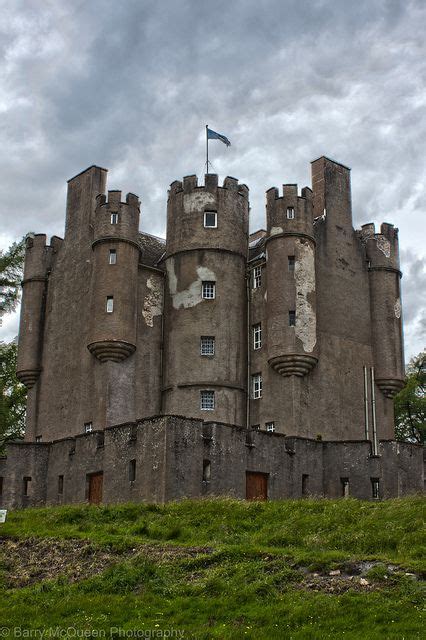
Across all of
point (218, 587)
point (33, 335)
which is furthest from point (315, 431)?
point (218, 587)

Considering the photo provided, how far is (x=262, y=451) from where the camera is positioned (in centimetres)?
4038

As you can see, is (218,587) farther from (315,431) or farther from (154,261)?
(154,261)

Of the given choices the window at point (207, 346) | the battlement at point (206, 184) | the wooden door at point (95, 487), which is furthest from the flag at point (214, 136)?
the wooden door at point (95, 487)

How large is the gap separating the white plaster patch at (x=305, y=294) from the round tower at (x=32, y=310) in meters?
15.4

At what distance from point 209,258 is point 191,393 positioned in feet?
24.6

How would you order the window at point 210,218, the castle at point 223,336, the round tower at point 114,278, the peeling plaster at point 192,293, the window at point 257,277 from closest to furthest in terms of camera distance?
the castle at point 223,336 → the round tower at point 114,278 → the peeling plaster at point 192,293 → the window at point 257,277 → the window at point 210,218

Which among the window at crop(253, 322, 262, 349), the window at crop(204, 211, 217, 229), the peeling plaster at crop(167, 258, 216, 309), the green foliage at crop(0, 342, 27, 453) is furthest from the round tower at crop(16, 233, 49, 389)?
the window at crop(253, 322, 262, 349)

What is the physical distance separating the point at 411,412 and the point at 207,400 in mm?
26054

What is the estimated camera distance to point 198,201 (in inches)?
1984

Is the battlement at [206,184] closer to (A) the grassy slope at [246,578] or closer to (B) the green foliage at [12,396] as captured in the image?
(B) the green foliage at [12,396]

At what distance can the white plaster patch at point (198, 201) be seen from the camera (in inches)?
1981

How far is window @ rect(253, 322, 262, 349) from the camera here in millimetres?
48594

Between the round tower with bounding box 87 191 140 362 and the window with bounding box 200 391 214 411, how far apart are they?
4.33 m

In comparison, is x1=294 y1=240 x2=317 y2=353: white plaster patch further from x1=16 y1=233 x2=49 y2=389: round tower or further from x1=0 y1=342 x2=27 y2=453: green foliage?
Result: x1=0 y1=342 x2=27 y2=453: green foliage
